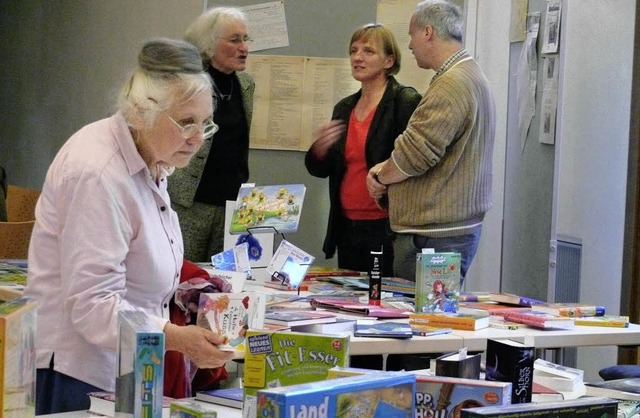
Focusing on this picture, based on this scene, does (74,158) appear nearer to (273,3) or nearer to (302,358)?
(302,358)

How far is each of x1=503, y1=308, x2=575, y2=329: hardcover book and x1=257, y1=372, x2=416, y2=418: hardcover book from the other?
1802mm

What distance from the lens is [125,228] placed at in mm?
2602

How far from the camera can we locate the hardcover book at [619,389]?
277 centimetres

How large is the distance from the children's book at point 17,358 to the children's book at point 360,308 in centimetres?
186

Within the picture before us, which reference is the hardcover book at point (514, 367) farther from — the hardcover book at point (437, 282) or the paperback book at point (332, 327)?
the hardcover book at point (437, 282)

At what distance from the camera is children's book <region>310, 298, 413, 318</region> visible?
3.71m

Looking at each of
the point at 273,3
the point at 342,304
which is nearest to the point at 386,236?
the point at 342,304

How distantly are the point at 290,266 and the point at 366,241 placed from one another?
2.78 feet

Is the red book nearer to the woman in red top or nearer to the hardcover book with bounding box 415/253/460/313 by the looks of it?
the hardcover book with bounding box 415/253/460/313

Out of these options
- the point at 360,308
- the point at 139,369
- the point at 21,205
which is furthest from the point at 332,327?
the point at 21,205

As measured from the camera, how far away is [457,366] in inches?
90.7

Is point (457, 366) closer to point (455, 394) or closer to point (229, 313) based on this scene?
point (455, 394)

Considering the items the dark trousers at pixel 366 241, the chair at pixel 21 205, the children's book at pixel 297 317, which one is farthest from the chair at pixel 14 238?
the children's book at pixel 297 317

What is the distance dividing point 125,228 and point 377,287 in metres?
1.48
